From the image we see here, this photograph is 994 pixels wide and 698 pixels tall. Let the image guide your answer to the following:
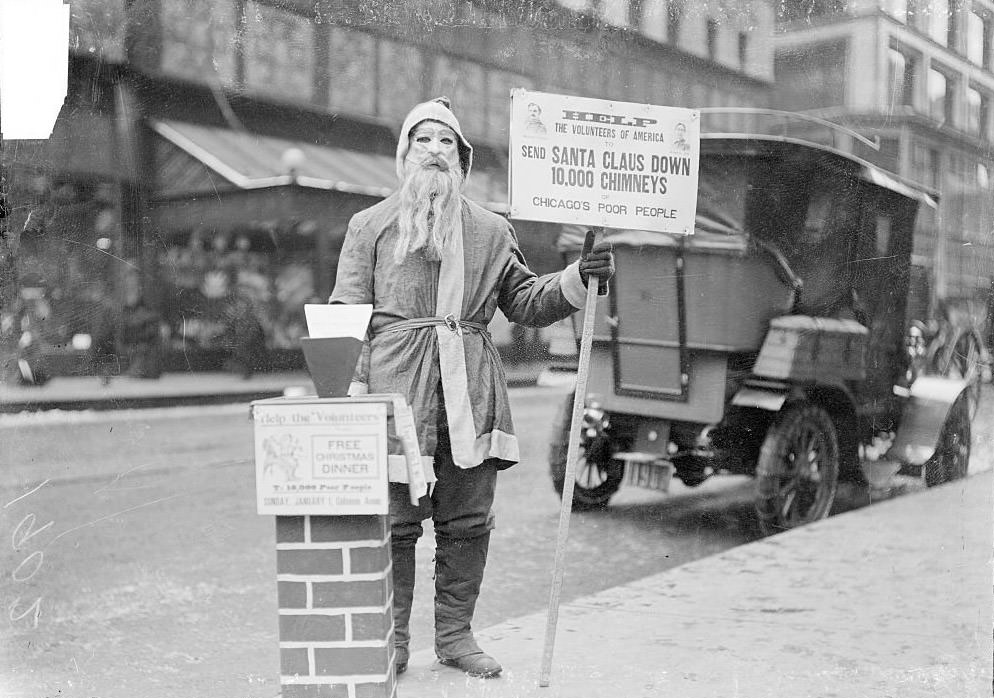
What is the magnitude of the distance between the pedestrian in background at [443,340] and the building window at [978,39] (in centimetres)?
249

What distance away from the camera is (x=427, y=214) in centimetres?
357

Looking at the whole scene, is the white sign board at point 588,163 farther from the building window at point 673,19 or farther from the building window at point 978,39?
the building window at point 978,39

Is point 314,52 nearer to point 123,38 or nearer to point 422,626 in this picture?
point 123,38

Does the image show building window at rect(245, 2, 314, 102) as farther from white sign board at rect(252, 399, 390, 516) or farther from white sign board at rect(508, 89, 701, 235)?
white sign board at rect(252, 399, 390, 516)

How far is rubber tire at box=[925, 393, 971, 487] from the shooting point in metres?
5.34

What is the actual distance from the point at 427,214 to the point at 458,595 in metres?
1.33

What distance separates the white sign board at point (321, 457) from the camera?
9.55 ft

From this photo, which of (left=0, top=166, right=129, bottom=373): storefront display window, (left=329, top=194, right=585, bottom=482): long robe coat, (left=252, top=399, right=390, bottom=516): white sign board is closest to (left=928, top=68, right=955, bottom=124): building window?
(left=329, top=194, right=585, bottom=482): long robe coat

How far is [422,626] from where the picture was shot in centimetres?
464

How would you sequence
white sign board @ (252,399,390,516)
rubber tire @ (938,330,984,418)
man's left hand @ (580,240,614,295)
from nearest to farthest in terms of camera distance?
white sign board @ (252,399,390,516) → man's left hand @ (580,240,614,295) → rubber tire @ (938,330,984,418)

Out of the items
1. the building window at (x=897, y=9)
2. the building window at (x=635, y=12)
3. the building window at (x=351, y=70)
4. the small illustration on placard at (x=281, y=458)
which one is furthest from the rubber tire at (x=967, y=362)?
the small illustration on placard at (x=281, y=458)

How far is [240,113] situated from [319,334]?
2.02 metres

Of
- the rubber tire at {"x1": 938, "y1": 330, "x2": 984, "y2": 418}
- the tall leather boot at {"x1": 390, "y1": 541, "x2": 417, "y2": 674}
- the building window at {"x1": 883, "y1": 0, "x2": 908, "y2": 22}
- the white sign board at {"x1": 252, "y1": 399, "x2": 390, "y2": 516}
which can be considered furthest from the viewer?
the rubber tire at {"x1": 938, "y1": 330, "x2": 984, "y2": 418}

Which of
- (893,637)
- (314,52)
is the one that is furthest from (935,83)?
(314,52)
